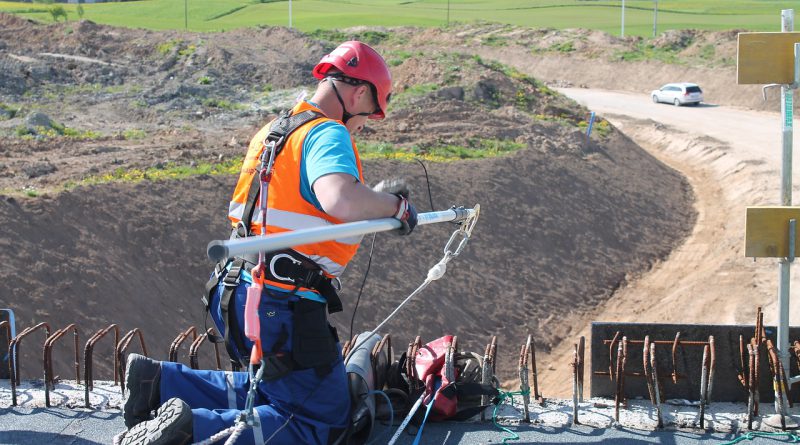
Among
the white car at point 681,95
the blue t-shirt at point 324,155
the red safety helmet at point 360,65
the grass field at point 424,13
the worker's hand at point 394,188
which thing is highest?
the grass field at point 424,13

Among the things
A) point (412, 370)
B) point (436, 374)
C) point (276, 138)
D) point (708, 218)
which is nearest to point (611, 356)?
point (436, 374)

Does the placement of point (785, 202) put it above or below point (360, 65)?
below

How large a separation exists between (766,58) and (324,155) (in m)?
2.87

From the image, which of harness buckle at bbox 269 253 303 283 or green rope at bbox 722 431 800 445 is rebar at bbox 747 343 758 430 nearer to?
green rope at bbox 722 431 800 445

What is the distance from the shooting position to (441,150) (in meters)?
21.2

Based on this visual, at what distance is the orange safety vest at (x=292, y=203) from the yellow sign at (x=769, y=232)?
2.51m

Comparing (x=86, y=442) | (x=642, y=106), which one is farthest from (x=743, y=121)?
(x=86, y=442)

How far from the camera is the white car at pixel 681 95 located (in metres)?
37.6

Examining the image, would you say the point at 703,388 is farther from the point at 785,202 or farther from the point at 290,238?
the point at 290,238

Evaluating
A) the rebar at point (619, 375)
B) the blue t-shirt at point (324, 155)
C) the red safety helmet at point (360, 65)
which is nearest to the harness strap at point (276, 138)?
the blue t-shirt at point (324, 155)

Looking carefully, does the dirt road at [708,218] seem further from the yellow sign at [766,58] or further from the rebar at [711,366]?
the yellow sign at [766,58]

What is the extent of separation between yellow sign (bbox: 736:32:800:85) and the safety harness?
2.63 m

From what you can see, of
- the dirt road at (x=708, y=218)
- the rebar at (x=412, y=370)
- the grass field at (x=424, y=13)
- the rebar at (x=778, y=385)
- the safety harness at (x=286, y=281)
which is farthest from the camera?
the grass field at (x=424, y=13)

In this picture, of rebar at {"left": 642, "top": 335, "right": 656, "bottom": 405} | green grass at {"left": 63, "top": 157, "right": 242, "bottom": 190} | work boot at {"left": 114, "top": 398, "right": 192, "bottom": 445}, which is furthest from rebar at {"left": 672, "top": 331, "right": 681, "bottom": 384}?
green grass at {"left": 63, "top": 157, "right": 242, "bottom": 190}
